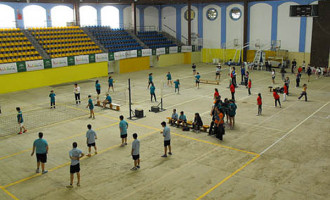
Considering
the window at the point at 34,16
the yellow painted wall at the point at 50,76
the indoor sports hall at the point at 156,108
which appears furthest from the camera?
the window at the point at 34,16

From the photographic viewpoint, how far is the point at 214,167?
44.7 ft

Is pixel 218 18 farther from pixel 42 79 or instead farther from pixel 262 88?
pixel 42 79

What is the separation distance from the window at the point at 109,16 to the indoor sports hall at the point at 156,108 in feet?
0.67

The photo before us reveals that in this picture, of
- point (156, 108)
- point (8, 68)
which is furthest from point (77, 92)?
point (8, 68)

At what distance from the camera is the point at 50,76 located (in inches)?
1371

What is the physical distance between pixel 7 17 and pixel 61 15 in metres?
7.13

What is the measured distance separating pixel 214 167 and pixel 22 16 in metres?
34.8

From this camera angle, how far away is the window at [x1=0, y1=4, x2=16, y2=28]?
37656 millimetres

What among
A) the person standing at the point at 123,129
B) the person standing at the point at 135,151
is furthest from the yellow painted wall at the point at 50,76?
the person standing at the point at 135,151

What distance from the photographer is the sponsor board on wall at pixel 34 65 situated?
32.7 metres

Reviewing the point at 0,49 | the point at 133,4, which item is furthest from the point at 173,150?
the point at 133,4

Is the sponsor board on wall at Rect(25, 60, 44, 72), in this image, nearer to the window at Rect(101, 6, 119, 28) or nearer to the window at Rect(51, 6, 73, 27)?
the window at Rect(51, 6, 73, 27)

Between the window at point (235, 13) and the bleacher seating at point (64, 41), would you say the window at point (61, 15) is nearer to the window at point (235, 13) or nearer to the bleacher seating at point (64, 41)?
the bleacher seating at point (64, 41)

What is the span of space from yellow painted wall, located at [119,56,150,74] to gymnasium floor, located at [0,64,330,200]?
56.0ft
